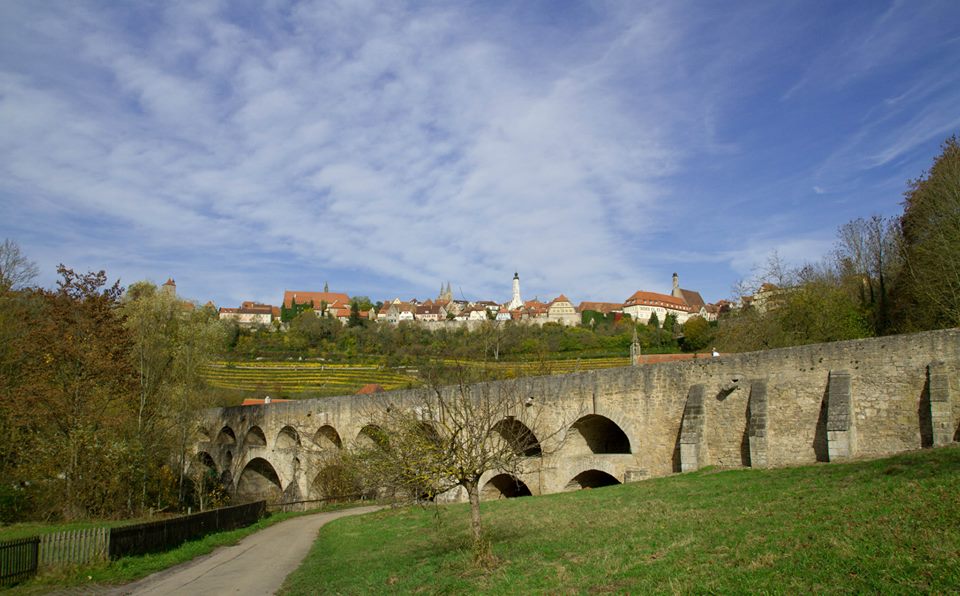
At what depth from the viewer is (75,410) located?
24812 mm

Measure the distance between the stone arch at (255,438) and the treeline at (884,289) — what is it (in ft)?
97.8

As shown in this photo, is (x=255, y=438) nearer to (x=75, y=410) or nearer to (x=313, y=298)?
(x=75, y=410)

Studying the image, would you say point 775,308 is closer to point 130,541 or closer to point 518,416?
point 518,416

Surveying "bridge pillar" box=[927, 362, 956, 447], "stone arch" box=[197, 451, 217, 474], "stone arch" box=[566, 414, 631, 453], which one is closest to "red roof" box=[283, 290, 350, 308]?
"stone arch" box=[197, 451, 217, 474]

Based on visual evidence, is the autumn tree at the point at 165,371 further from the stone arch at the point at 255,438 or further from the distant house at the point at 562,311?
the distant house at the point at 562,311

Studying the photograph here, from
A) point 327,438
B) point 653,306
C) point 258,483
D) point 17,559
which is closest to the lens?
point 17,559

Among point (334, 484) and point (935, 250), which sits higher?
point (935, 250)

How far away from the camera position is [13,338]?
88.9ft

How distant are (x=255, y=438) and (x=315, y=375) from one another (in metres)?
34.4

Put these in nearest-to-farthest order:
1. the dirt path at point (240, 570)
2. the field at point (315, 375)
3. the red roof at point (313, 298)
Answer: the dirt path at point (240, 570) → the field at point (315, 375) → the red roof at point (313, 298)

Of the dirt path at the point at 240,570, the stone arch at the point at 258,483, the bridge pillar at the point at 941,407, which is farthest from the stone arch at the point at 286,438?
the bridge pillar at the point at 941,407

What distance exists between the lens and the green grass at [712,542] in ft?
24.5

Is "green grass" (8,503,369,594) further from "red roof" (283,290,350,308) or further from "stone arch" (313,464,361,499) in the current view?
"red roof" (283,290,350,308)

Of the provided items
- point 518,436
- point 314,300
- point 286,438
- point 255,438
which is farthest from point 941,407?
point 314,300
